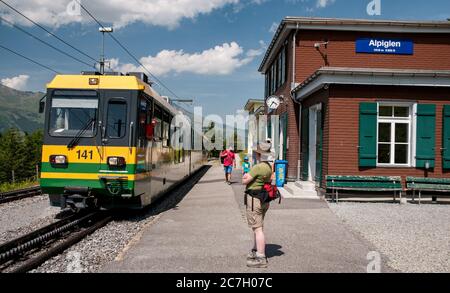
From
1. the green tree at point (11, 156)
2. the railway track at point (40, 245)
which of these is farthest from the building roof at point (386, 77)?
the green tree at point (11, 156)

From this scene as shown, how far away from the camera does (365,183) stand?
42.1 ft

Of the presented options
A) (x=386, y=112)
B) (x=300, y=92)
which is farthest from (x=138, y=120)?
(x=300, y=92)

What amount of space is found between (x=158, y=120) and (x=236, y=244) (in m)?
5.24

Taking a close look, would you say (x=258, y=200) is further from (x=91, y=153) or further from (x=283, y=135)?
(x=283, y=135)

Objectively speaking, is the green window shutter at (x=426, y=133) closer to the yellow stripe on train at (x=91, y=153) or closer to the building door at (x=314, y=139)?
the building door at (x=314, y=139)

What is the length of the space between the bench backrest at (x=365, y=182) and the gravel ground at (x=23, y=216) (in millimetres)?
7513

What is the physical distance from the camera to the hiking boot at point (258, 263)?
6000mm

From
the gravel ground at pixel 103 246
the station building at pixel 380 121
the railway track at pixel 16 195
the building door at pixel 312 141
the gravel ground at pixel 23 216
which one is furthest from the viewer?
the building door at pixel 312 141

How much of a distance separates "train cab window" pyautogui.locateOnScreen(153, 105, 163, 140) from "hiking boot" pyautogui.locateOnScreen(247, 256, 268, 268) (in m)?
5.88

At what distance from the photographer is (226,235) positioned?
8.20 metres

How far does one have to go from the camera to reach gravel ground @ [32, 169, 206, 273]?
6238 millimetres

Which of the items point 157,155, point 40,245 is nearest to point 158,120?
point 157,155

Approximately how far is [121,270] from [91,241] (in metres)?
2.34

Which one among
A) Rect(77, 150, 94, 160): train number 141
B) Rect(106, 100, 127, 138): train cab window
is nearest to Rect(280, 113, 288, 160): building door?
Rect(106, 100, 127, 138): train cab window
